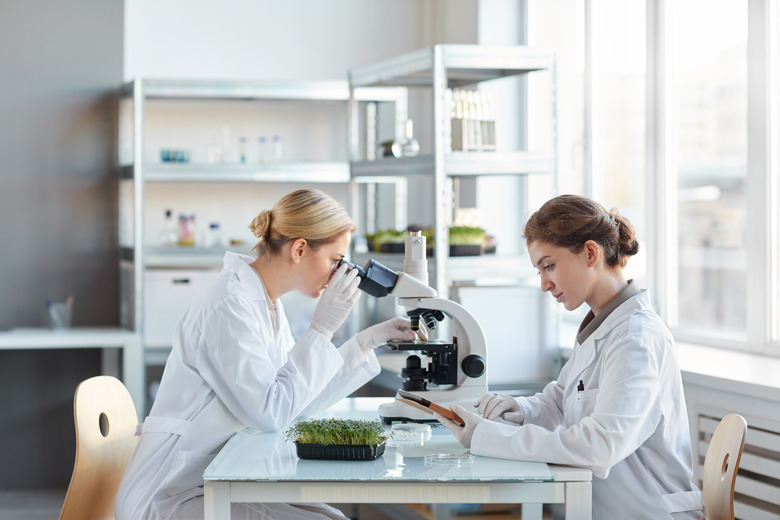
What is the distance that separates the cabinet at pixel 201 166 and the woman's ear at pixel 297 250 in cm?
180

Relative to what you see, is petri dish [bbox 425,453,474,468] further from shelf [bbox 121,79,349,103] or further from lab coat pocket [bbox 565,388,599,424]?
shelf [bbox 121,79,349,103]

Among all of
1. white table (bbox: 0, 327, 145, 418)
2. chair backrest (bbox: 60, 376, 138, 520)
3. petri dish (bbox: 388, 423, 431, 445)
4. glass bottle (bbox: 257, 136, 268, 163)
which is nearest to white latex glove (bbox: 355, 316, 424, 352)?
petri dish (bbox: 388, 423, 431, 445)

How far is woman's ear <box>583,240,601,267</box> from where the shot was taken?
1.94 meters

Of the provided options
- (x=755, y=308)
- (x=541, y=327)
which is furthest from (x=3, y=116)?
(x=755, y=308)

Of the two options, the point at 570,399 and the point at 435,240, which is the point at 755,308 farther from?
the point at 570,399

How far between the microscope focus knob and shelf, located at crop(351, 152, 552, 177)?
Answer: 124 centimetres

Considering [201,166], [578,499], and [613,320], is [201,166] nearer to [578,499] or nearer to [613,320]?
[613,320]

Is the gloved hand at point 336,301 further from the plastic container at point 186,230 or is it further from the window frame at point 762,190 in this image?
the plastic container at point 186,230

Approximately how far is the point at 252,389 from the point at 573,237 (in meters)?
0.79

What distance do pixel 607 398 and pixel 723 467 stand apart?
348mm

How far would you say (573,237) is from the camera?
194 centimetres

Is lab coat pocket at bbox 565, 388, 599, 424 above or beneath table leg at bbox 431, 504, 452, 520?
above

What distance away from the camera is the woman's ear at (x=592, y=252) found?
1939 millimetres

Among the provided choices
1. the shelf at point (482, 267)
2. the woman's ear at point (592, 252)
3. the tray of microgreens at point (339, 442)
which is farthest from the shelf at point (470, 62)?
the tray of microgreens at point (339, 442)
